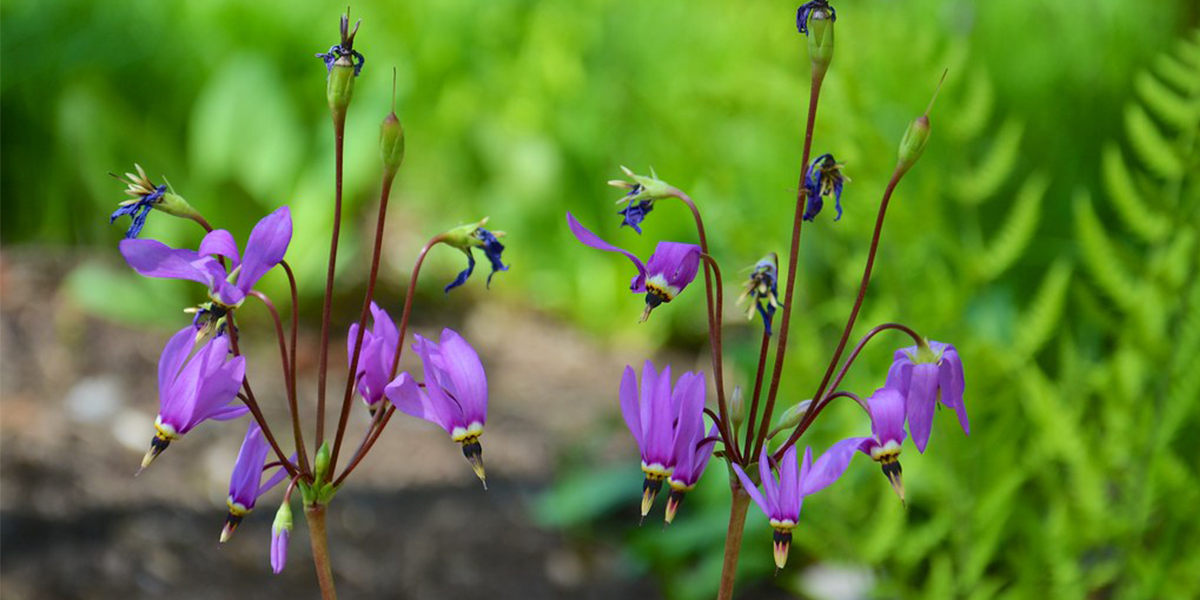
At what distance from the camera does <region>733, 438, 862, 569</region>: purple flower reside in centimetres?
85

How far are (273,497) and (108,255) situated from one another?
1.43 meters

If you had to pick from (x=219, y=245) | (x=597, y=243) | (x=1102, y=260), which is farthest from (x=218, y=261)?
(x=1102, y=260)

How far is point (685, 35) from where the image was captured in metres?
4.97

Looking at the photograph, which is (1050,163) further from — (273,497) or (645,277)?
(645,277)

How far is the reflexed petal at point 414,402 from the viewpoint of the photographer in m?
0.87

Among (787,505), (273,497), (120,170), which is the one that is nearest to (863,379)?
(273,497)

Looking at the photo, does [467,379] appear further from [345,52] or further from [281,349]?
[345,52]

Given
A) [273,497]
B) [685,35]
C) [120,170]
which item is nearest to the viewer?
[273,497]

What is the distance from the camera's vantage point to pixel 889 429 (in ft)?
2.80

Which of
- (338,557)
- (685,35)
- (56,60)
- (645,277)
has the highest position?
(685,35)

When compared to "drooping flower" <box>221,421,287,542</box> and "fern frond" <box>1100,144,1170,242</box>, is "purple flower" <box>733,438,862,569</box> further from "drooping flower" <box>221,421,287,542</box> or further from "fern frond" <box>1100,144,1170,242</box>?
"fern frond" <box>1100,144,1170,242</box>

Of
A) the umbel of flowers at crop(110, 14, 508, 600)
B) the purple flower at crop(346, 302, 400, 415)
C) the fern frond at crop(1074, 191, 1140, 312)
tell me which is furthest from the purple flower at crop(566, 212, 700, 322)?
the fern frond at crop(1074, 191, 1140, 312)

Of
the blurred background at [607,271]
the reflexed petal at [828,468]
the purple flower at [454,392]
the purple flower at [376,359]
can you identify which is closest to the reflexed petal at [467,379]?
the purple flower at [454,392]

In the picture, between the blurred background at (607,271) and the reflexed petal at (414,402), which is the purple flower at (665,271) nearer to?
the reflexed petal at (414,402)
